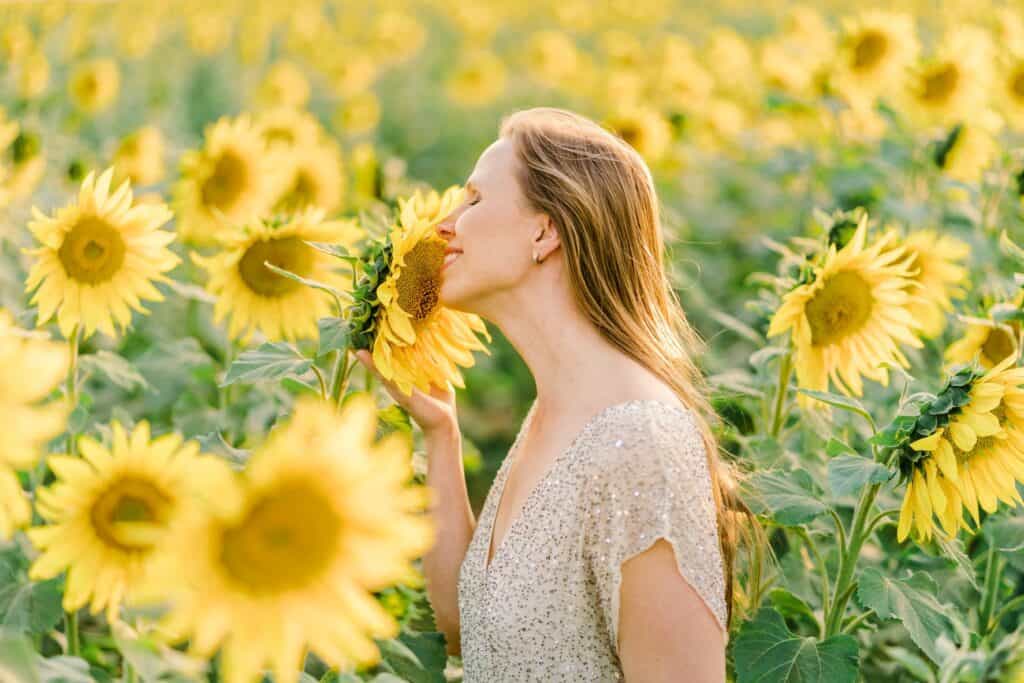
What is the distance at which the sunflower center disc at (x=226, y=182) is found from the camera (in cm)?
297

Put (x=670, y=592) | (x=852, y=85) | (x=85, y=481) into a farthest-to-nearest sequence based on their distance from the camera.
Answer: (x=852, y=85)
(x=670, y=592)
(x=85, y=481)

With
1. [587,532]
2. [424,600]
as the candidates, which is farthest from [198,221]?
[587,532]

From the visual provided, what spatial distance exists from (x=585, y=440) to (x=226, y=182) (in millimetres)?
1632

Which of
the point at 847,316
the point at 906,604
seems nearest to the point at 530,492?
the point at 906,604

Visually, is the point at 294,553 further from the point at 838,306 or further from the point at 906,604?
the point at 838,306

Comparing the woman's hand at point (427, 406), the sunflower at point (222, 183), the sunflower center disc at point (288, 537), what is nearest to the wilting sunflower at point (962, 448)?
the woman's hand at point (427, 406)

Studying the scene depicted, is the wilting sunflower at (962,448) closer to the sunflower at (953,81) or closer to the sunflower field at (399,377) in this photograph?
the sunflower field at (399,377)

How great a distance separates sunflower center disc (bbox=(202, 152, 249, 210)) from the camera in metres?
2.97

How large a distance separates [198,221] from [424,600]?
123 cm

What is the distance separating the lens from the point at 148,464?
1.36 m

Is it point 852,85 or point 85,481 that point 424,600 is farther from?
point 852,85

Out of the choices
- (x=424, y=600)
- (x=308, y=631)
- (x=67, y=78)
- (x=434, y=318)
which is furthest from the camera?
(x=67, y=78)

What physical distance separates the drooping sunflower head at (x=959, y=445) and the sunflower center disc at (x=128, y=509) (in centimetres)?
99

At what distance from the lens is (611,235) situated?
179 cm
